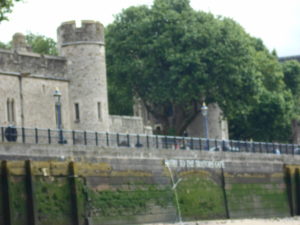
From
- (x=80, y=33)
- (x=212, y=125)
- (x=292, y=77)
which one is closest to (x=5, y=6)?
(x=80, y=33)

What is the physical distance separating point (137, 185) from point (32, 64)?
14465 mm

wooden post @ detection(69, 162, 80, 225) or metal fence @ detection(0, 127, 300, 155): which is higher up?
metal fence @ detection(0, 127, 300, 155)

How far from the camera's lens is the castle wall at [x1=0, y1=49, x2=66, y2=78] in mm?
65875

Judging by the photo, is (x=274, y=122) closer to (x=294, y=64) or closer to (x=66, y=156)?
(x=294, y=64)

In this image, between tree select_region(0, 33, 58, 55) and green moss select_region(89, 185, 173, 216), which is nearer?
green moss select_region(89, 185, 173, 216)

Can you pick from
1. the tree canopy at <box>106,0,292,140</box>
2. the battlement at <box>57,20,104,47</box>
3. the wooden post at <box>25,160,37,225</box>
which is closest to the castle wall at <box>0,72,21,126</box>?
the battlement at <box>57,20,104,47</box>

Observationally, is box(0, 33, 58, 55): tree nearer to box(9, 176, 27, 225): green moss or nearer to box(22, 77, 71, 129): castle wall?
box(22, 77, 71, 129): castle wall

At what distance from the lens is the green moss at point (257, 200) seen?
6544 centimetres

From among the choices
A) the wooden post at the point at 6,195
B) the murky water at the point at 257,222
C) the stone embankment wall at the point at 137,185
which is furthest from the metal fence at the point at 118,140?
the murky water at the point at 257,222

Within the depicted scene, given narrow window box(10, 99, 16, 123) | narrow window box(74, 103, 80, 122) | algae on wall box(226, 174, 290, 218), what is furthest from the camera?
narrow window box(74, 103, 80, 122)

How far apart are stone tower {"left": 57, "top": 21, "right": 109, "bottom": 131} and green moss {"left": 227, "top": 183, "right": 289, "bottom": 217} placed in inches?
352

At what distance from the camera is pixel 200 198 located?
6159 centimetres

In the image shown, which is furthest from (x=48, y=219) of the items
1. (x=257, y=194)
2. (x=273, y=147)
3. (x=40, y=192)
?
(x=273, y=147)

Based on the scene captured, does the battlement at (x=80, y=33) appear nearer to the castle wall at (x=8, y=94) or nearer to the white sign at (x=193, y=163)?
the castle wall at (x=8, y=94)
